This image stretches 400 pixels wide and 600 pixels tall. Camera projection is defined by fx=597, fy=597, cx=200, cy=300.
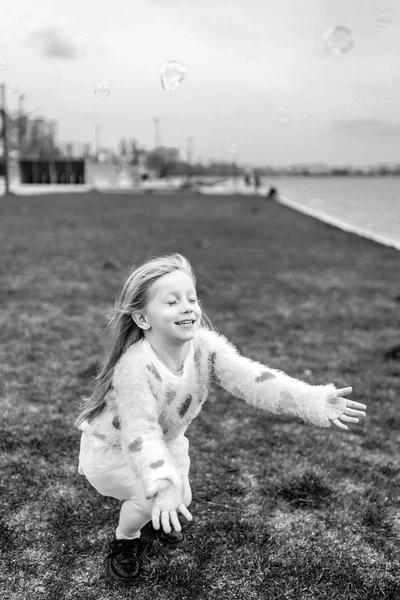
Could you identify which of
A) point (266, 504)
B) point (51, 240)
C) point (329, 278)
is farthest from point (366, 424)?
point (51, 240)

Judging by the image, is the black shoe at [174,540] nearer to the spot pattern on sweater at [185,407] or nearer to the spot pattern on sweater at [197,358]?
the spot pattern on sweater at [185,407]

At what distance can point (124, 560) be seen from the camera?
2668 mm

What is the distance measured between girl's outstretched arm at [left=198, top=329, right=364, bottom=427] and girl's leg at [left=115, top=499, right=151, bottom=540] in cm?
67

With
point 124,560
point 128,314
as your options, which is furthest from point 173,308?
point 124,560

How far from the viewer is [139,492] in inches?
102

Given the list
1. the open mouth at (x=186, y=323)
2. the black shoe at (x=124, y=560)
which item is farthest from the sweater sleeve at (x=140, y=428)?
the black shoe at (x=124, y=560)

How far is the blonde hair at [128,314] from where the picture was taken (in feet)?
8.29

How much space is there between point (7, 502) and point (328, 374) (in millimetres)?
3195

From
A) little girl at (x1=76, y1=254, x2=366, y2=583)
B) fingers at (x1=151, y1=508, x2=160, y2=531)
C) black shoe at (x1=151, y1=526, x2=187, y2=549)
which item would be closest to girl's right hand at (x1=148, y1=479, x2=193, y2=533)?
fingers at (x1=151, y1=508, x2=160, y2=531)

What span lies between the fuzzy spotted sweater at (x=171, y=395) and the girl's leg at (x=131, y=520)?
28cm

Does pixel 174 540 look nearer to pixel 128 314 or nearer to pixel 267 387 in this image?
pixel 267 387

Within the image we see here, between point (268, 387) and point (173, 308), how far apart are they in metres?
0.56

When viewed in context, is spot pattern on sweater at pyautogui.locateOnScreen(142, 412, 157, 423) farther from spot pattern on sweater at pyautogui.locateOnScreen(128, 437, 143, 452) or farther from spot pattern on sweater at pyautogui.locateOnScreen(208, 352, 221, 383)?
spot pattern on sweater at pyautogui.locateOnScreen(208, 352, 221, 383)

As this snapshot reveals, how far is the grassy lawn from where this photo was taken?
2.69 meters
